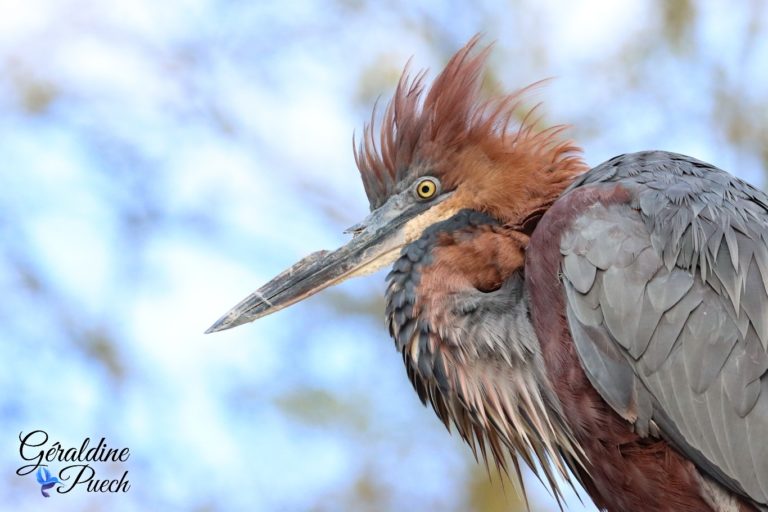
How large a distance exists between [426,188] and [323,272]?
615 mm

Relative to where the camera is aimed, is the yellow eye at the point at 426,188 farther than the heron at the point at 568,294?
Yes

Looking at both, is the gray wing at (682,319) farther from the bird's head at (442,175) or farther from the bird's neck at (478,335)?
the bird's head at (442,175)

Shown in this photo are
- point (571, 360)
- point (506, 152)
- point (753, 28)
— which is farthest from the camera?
point (753, 28)

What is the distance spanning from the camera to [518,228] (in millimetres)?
4691

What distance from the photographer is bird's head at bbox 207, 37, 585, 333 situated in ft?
15.9

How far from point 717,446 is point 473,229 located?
1384 mm

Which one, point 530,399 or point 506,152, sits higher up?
point 506,152

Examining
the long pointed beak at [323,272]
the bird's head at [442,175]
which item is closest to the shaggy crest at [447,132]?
the bird's head at [442,175]

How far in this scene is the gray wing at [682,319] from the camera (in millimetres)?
4008

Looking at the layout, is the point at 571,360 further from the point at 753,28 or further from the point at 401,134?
the point at 753,28

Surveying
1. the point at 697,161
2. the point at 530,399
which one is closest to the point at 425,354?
the point at 530,399

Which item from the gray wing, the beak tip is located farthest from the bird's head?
the gray wing

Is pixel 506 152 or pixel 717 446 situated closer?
pixel 717 446

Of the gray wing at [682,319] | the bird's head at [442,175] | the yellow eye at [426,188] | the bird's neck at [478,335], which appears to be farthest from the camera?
the yellow eye at [426,188]
